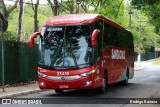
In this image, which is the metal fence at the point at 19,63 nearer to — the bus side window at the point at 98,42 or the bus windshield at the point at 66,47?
the bus windshield at the point at 66,47

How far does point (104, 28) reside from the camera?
1950 centimetres

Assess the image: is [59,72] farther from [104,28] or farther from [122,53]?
[122,53]

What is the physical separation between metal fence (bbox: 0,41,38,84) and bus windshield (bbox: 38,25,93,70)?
5.44 m

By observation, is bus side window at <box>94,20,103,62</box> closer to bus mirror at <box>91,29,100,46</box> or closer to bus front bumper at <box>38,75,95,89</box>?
bus mirror at <box>91,29,100,46</box>

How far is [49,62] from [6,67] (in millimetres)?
5858

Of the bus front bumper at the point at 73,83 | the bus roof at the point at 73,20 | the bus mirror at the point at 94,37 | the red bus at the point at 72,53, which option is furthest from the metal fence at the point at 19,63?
the bus mirror at the point at 94,37

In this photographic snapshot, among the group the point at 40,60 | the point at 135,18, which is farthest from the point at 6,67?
the point at 135,18

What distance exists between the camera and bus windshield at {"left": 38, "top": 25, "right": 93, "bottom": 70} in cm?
1747

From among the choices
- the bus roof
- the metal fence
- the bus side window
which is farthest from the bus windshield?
the metal fence

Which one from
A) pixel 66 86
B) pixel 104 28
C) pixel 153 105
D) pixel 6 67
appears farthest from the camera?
pixel 6 67

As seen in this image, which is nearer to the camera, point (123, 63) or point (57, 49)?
point (57, 49)

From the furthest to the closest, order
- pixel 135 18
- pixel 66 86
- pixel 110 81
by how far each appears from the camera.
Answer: pixel 135 18
pixel 110 81
pixel 66 86

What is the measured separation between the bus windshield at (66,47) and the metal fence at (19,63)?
5439 mm

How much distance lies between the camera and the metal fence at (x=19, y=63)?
906 inches
